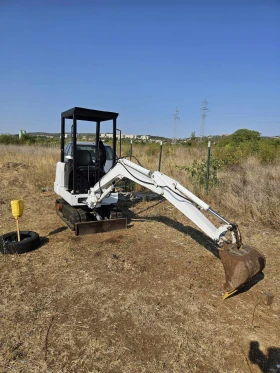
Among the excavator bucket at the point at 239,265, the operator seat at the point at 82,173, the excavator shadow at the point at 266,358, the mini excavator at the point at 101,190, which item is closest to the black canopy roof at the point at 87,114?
the mini excavator at the point at 101,190

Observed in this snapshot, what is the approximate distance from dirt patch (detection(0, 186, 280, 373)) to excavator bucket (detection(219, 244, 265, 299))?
0.30 meters

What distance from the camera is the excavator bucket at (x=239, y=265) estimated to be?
11.1 feet

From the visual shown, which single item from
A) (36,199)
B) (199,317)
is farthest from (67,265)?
(36,199)

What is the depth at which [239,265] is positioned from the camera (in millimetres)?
3365

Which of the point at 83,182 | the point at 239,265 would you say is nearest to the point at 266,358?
the point at 239,265

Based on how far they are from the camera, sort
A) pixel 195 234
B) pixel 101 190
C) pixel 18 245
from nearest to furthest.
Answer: pixel 18 245, pixel 101 190, pixel 195 234

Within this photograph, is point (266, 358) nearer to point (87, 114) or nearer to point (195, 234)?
point (195, 234)

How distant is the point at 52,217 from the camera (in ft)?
23.5

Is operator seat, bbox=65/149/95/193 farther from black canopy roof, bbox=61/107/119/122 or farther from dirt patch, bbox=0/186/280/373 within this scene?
dirt patch, bbox=0/186/280/373

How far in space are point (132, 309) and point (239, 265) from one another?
54.8 inches

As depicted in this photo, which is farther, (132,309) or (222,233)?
(222,233)

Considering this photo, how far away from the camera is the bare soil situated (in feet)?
8.53

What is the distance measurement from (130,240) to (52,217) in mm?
2620

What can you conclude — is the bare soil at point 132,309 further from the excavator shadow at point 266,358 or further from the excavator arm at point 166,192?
the excavator arm at point 166,192
